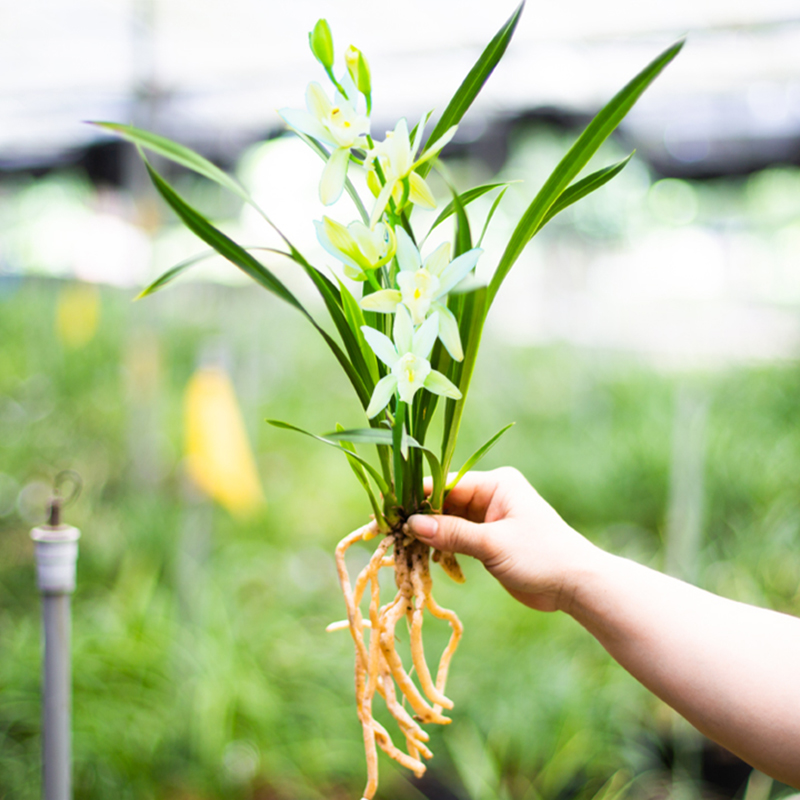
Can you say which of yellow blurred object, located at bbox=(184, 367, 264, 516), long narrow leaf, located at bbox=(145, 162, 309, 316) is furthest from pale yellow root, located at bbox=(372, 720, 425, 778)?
yellow blurred object, located at bbox=(184, 367, 264, 516)

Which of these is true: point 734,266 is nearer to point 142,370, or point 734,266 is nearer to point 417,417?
point 142,370

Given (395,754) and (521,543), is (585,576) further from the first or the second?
(395,754)

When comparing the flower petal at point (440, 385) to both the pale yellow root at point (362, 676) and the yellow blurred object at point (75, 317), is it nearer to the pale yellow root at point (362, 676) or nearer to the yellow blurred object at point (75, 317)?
the pale yellow root at point (362, 676)

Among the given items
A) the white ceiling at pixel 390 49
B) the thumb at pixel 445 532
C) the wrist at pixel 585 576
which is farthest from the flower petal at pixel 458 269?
the white ceiling at pixel 390 49

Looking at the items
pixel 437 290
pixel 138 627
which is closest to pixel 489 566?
pixel 437 290

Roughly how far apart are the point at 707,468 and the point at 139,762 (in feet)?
6.84

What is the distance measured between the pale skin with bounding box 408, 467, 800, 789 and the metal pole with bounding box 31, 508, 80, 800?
0.38m

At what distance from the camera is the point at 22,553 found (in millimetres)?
1842

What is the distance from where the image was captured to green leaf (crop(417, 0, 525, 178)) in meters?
0.46

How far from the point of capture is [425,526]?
20.4 inches

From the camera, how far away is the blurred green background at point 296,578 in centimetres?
117

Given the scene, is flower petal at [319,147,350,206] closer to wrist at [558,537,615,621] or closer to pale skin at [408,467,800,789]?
pale skin at [408,467,800,789]

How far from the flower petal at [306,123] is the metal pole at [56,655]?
47 cm

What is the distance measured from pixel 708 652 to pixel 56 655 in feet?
2.14
